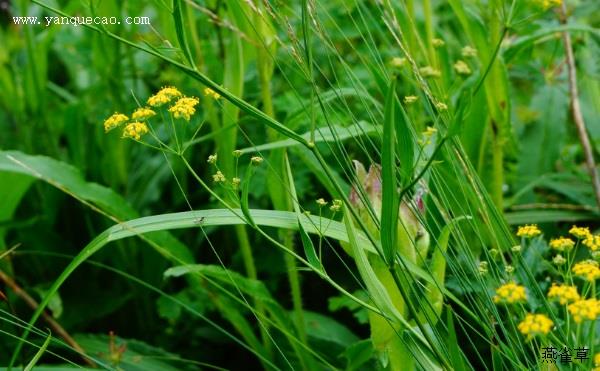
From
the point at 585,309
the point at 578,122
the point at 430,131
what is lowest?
the point at 585,309

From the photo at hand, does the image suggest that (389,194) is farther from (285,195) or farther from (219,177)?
(285,195)

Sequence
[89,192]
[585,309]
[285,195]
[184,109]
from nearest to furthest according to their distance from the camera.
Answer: [585,309], [184,109], [285,195], [89,192]

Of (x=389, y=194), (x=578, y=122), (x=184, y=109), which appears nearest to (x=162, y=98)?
(x=184, y=109)

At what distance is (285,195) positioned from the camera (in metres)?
1.20

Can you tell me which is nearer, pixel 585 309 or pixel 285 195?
pixel 585 309

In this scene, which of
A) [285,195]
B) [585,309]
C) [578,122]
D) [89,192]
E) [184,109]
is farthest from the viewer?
[578,122]

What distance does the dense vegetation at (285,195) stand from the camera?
0.93 metres

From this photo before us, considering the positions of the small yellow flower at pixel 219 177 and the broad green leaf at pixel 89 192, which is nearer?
the small yellow flower at pixel 219 177

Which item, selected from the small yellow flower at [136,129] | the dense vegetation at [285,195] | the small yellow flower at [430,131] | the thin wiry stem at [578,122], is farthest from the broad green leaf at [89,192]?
the thin wiry stem at [578,122]

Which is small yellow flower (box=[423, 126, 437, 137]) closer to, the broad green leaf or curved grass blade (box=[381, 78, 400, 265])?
curved grass blade (box=[381, 78, 400, 265])

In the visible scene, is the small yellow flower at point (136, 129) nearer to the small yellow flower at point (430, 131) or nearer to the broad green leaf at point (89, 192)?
the small yellow flower at point (430, 131)

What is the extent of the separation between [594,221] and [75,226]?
3.51 ft

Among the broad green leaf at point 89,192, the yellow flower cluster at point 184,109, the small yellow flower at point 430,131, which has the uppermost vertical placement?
the small yellow flower at point 430,131

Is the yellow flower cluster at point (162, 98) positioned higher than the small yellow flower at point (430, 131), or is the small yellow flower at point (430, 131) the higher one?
the small yellow flower at point (430, 131)
